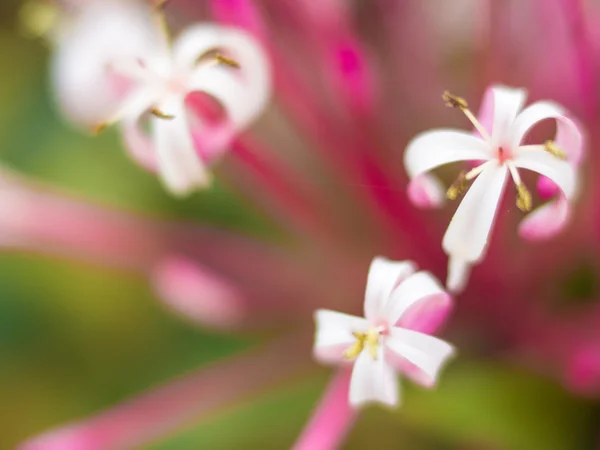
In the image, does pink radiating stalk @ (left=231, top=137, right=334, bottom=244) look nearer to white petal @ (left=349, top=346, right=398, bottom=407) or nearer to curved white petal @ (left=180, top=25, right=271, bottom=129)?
curved white petal @ (left=180, top=25, right=271, bottom=129)

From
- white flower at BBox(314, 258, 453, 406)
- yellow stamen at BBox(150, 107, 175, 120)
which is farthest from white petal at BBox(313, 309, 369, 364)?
yellow stamen at BBox(150, 107, 175, 120)

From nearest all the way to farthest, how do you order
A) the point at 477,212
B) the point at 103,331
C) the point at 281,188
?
the point at 477,212
the point at 281,188
the point at 103,331

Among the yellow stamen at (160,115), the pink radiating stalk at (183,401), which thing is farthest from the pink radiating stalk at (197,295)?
the yellow stamen at (160,115)

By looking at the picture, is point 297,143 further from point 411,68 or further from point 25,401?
point 25,401

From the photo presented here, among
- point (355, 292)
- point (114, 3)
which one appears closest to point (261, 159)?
point (355, 292)

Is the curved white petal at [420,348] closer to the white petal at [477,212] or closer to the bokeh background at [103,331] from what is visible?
the white petal at [477,212]

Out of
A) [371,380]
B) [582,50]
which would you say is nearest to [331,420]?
[371,380]

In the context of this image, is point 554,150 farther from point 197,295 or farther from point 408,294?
point 197,295
